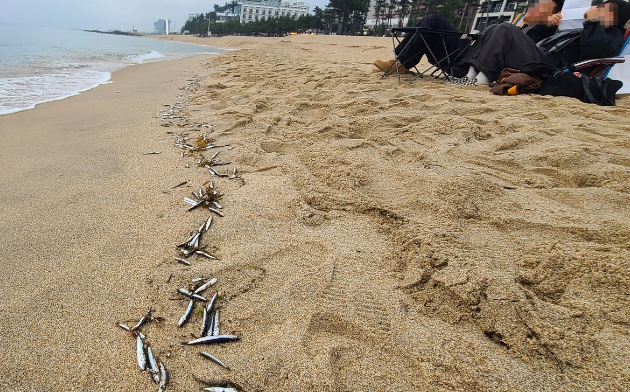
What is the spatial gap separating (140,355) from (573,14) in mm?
6632

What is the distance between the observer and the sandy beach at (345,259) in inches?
41.0

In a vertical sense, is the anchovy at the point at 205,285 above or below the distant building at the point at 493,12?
below

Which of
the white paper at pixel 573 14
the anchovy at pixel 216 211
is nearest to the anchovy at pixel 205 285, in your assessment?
the anchovy at pixel 216 211

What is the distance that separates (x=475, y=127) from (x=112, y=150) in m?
3.38

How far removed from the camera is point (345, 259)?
150cm

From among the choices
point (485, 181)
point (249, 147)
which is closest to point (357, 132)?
point (249, 147)

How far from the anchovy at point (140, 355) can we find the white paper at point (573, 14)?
6.46m

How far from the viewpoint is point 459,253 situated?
56.3 inches

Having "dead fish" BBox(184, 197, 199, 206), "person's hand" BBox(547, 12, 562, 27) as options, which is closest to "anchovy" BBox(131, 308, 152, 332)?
"dead fish" BBox(184, 197, 199, 206)

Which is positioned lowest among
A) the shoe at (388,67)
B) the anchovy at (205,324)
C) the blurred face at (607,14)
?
the anchovy at (205,324)

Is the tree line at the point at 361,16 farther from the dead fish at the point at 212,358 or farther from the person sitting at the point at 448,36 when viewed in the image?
the dead fish at the point at 212,358

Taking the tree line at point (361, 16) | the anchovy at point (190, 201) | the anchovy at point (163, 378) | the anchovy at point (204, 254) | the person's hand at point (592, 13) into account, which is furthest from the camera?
the tree line at point (361, 16)

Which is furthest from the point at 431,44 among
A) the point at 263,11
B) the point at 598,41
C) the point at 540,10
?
the point at 263,11

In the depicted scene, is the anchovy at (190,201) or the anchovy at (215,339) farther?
the anchovy at (190,201)
